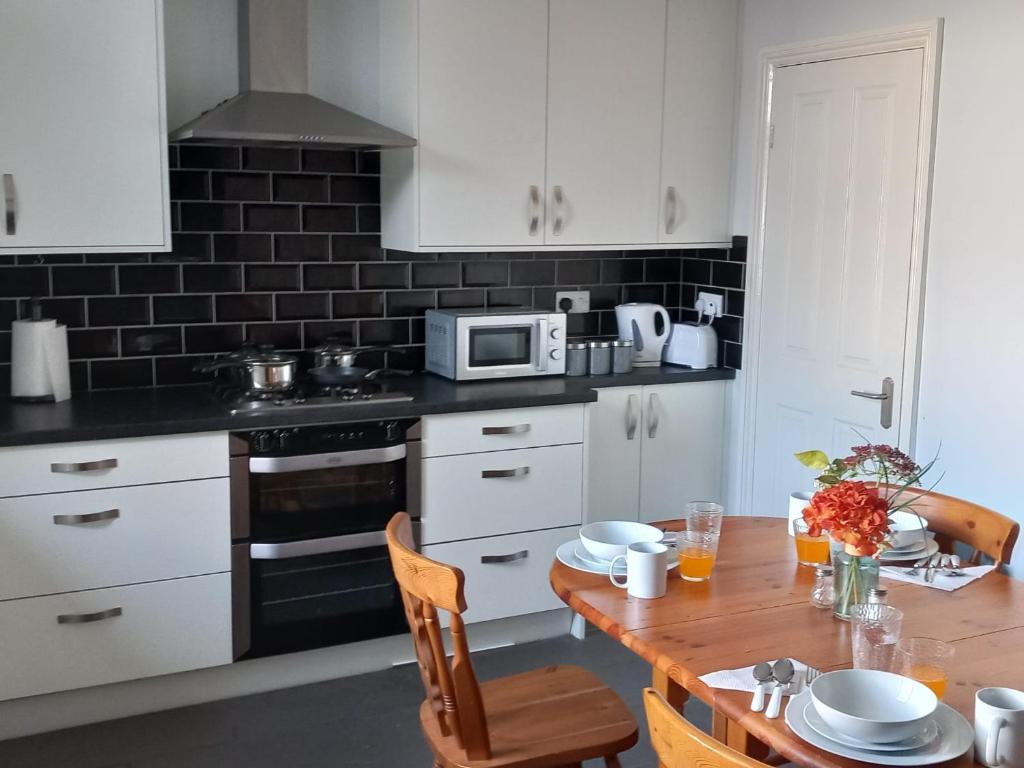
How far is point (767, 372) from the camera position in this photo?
417 cm

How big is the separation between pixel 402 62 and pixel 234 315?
1013mm

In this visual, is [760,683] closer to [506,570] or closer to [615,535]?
[615,535]

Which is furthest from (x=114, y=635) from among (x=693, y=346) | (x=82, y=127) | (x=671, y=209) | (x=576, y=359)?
(x=671, y=209)

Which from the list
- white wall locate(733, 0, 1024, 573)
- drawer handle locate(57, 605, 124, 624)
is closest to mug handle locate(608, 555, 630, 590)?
white wall locate(733, 0, 1024, 573)

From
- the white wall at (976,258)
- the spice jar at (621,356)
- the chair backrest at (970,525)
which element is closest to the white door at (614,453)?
the spice jar at (621,356)

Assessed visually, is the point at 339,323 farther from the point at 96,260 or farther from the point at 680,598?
the point at 680,598

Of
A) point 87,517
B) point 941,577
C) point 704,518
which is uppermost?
point 704,518

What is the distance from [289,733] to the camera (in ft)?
10.8

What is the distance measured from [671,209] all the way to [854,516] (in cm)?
237

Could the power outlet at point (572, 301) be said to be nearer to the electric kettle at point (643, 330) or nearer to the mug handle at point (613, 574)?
the electric kettle at point (643, 330)

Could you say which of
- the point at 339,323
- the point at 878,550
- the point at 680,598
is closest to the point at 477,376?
the point at 339,323

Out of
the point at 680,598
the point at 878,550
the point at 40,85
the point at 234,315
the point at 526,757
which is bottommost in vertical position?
the point at 526,757

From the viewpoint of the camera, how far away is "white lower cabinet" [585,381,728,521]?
407 cm

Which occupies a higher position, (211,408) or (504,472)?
(211,408)
